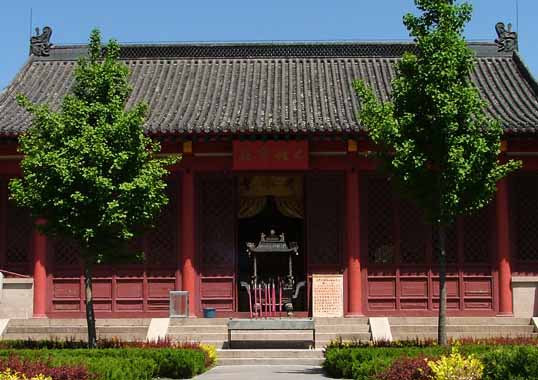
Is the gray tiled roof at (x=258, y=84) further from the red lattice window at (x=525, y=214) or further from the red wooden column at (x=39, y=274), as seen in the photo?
the red wooden column at (x=39, y=274)

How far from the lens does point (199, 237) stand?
2203cm

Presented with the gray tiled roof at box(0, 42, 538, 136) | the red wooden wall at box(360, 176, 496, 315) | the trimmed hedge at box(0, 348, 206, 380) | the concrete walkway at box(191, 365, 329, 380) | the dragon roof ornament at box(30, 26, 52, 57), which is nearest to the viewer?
the trimmed hedge at box(0, 348, 206, 380)

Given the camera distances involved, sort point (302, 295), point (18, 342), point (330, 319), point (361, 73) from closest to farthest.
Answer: point (18, 342)
point (330, 319)
point (302, 295)
point (361, 73)

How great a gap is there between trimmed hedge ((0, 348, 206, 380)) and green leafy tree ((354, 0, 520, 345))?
433cm

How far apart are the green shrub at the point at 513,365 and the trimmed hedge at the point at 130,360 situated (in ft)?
15.8

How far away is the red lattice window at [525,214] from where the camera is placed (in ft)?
71.6

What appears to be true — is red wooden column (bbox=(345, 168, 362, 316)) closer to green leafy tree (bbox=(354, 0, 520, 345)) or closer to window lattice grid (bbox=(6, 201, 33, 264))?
green leafy tree (bbox=(354, 0, 520, 345))

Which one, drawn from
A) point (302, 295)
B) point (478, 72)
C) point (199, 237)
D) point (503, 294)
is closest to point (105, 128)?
point (199, 237)

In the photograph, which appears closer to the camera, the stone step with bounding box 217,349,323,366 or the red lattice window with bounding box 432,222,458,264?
the stone step with bounding box 217,349,323,366

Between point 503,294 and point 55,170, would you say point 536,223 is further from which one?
point 55,170

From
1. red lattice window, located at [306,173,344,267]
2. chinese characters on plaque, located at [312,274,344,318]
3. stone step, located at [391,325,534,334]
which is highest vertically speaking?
red lattice window, located at [306,173,344,267]

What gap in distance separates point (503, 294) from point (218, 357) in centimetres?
746

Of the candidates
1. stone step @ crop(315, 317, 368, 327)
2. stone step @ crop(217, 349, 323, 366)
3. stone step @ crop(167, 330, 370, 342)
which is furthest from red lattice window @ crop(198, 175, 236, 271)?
stone step @ crop(217, 349, 323, 366)

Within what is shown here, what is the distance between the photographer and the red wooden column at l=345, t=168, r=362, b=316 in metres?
21.3
